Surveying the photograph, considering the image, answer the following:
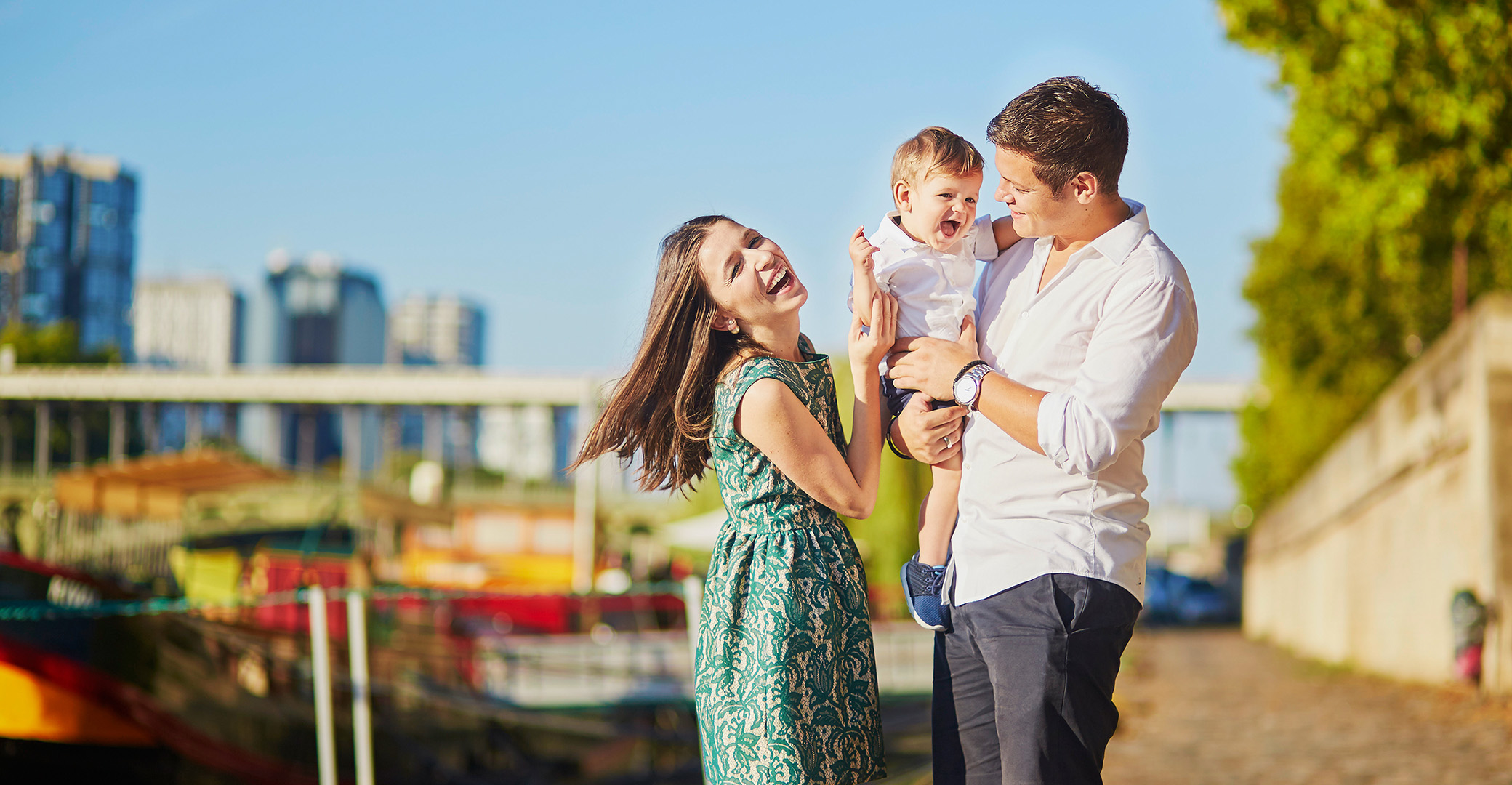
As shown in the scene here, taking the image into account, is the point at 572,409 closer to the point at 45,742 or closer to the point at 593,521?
the point at 593,521

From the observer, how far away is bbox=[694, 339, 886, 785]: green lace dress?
7.75 feet

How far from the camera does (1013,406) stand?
2.18 m

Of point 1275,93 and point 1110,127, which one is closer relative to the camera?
point 1110,127

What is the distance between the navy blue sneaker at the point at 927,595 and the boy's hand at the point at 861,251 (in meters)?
0.60

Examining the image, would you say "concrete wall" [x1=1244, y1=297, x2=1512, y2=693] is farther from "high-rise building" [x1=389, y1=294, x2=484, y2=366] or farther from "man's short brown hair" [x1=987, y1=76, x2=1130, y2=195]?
"high-rise building" [x1=389, y1=294, x2=484, y2=366]

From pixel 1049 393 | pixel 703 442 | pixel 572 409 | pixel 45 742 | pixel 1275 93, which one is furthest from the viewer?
pixel 572 409

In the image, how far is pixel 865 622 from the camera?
250 cm

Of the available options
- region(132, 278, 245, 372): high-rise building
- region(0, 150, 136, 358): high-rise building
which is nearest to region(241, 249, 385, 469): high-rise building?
region(132, 278, 245, 372): high-rise building

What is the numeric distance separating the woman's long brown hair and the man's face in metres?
0.61

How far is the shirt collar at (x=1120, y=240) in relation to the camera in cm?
227

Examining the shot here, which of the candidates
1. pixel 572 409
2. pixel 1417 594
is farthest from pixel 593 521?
pixel 572 409

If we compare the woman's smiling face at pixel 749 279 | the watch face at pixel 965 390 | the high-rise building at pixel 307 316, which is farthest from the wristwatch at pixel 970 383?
the high-rise building at pixel 307 316

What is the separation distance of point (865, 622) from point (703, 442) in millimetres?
523

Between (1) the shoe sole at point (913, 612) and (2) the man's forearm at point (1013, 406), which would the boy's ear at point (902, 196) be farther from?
(1) the shoe sole at point (913, 612)
